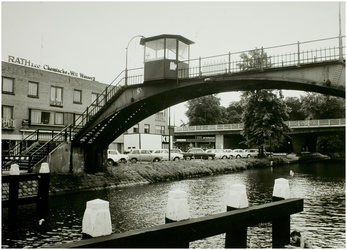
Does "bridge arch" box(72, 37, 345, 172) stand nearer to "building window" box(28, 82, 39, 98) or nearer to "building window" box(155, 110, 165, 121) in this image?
"building window" box(28, 82, 39, 98)

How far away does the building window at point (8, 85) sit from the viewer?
31.4 meters

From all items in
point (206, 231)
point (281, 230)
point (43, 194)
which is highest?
point (206, 231)

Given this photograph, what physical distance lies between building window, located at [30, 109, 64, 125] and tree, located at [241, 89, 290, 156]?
77.9 ft

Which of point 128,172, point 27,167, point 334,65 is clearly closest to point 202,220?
point 334,65

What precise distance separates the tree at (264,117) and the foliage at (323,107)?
1906cm

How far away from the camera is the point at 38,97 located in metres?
34.4

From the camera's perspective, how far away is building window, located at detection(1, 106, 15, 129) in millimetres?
31141

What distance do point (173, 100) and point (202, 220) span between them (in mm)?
15591

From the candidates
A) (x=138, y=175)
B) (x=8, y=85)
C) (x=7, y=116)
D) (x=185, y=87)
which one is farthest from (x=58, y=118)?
(x=185, y=87)

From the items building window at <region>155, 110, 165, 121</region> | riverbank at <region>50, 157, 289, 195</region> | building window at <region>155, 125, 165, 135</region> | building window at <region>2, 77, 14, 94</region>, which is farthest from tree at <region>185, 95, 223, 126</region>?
building window at <region>2, 77, 14, 94</region>

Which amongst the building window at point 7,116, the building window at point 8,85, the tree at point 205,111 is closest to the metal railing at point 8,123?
the building window at point 7,116

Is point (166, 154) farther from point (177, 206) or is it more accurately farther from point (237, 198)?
point (177, 206)

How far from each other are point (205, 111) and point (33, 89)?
53298 mm

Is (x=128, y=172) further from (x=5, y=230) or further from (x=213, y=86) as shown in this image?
(x=5, y=230)
